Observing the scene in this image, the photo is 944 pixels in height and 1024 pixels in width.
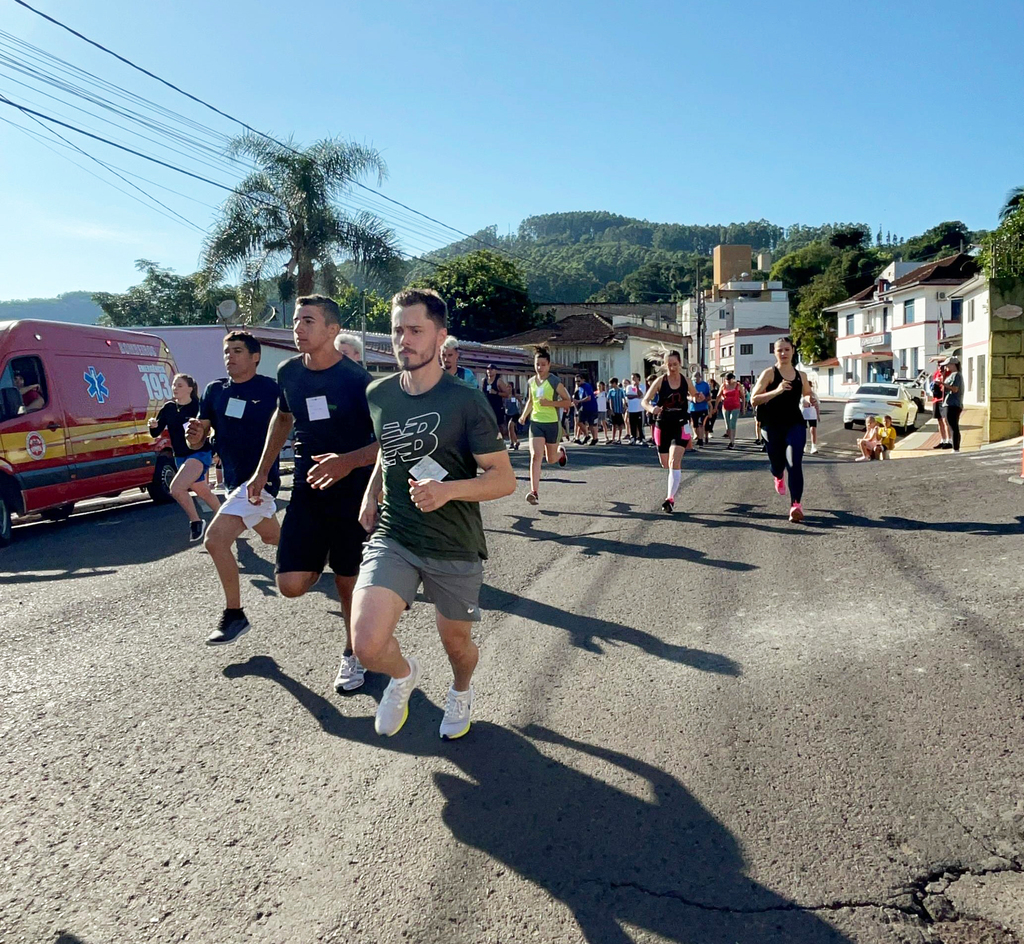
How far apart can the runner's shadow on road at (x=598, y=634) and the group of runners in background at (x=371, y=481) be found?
133 cm

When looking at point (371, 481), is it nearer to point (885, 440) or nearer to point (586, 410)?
point (885, 440)

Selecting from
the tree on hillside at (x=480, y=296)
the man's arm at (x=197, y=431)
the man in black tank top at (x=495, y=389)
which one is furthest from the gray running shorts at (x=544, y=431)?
the tree on hillside at (x=480, y=296)

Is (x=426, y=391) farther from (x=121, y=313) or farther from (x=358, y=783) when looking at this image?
(x=121, y=313)

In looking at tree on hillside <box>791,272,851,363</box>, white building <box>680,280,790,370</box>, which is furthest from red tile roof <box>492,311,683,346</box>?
white building <box>680,280,790,370</box>

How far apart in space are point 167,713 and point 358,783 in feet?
4.48

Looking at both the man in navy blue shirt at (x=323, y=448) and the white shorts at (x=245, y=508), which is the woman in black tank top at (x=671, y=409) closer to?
the white shorts at (x=245, y=508)

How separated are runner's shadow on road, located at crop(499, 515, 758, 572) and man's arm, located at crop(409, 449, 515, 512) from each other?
4082 millimetres

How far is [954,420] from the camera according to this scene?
635 inches

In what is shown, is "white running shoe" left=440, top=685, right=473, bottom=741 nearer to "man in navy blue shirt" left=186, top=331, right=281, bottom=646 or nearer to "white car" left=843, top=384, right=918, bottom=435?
"man in navy blue shirt" left=186, top=331, right=281, bottom=646

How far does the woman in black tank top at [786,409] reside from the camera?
8430 mm

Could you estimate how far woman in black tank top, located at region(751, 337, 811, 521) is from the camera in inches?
332

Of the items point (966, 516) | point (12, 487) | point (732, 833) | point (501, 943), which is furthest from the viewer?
point (12, 487)

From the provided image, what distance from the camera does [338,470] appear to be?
13.5 feet

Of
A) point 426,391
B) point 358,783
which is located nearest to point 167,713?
point 358,783
